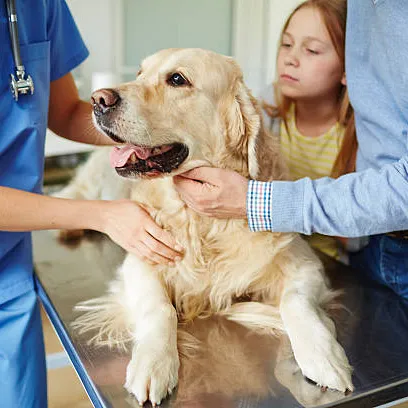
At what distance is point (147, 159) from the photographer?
1.18 m

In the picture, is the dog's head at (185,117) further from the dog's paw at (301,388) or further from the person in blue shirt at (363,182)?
the dog's paw at (301,388)

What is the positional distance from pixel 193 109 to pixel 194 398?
0.64m

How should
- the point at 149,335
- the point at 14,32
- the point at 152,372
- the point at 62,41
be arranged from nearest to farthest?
the point at 152,372 < the point at 149,335 < the point at 14,32 < the point at 62,41

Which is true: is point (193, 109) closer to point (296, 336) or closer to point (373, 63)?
point (373, 63)

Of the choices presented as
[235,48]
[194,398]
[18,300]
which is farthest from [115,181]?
[235,48]

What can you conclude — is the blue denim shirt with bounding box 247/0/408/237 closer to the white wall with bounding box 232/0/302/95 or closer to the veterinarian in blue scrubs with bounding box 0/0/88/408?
the veterinarian in blue scrubs with bounding box 0/0/88/408

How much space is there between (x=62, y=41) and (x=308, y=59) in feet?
2.58

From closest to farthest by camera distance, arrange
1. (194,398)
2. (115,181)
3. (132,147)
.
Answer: (194,398)
(132,147)
(115,181)

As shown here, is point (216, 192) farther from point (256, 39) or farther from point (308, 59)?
point (256, 39)

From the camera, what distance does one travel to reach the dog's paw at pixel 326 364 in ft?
3.07

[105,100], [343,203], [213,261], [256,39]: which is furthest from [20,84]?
[256,39]

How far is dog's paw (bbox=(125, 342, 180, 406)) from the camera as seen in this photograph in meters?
0.89

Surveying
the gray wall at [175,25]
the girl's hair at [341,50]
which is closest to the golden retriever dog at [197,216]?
the girl's hair at [341,50]

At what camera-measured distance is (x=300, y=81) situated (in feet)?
5.81
